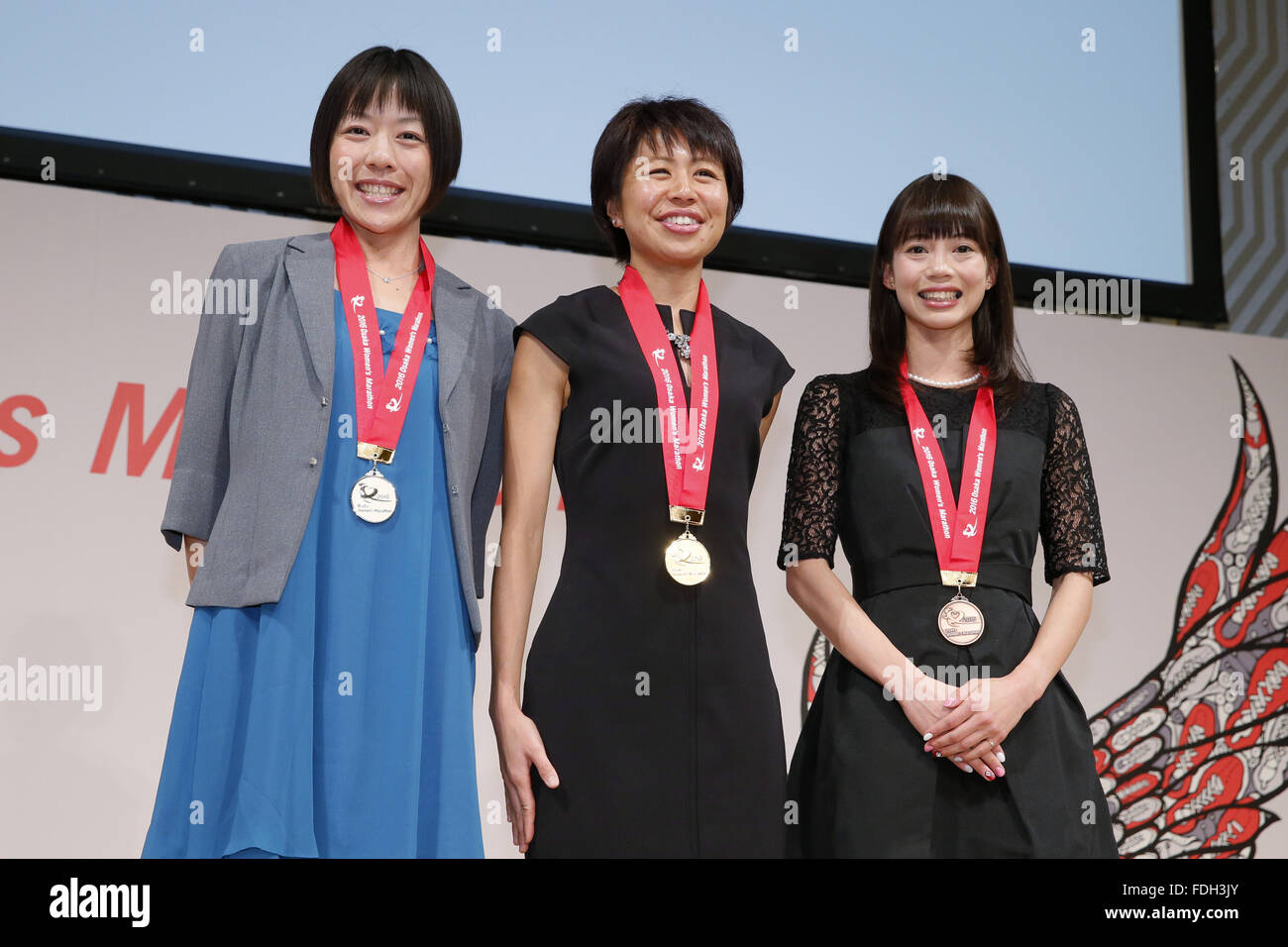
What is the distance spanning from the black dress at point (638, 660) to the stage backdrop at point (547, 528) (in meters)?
1.39

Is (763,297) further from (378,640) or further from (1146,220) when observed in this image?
(378,640)

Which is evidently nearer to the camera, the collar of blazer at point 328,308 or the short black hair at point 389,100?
the collar of blazer at point 328,308

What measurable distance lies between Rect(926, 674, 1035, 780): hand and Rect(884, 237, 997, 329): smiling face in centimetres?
67

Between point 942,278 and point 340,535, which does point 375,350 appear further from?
point 942,278

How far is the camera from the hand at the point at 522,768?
6.95 feet

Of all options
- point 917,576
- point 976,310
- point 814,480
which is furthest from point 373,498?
point 976,310

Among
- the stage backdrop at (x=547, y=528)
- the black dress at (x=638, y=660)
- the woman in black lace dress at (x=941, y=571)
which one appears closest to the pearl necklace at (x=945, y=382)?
the woman in black lace dress at (x=941, y=571)

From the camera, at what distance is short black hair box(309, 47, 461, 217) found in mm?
2230

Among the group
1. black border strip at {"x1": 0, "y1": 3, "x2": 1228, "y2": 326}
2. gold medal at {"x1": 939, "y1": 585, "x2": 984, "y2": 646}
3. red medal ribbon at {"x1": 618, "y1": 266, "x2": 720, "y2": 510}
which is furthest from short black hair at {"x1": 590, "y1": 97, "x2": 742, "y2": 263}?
black border strip at {"x1": 0, "y1": 3, "x2": 1228, "y2": 326}

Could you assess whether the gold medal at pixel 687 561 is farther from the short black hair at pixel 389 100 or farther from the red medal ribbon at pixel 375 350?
the short black hair at pixel 389 100

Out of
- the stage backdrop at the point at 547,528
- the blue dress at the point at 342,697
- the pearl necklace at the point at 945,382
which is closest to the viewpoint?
the blue dress at the point at 342,697

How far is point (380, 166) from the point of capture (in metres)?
2.20

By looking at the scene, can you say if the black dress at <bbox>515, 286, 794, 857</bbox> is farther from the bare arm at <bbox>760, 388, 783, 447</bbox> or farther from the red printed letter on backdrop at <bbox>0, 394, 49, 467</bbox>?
the red printed letter on backdrop at <bbox>0, 394, 49, 467</bbox>

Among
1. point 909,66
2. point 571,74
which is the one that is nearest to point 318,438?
point 571,74
